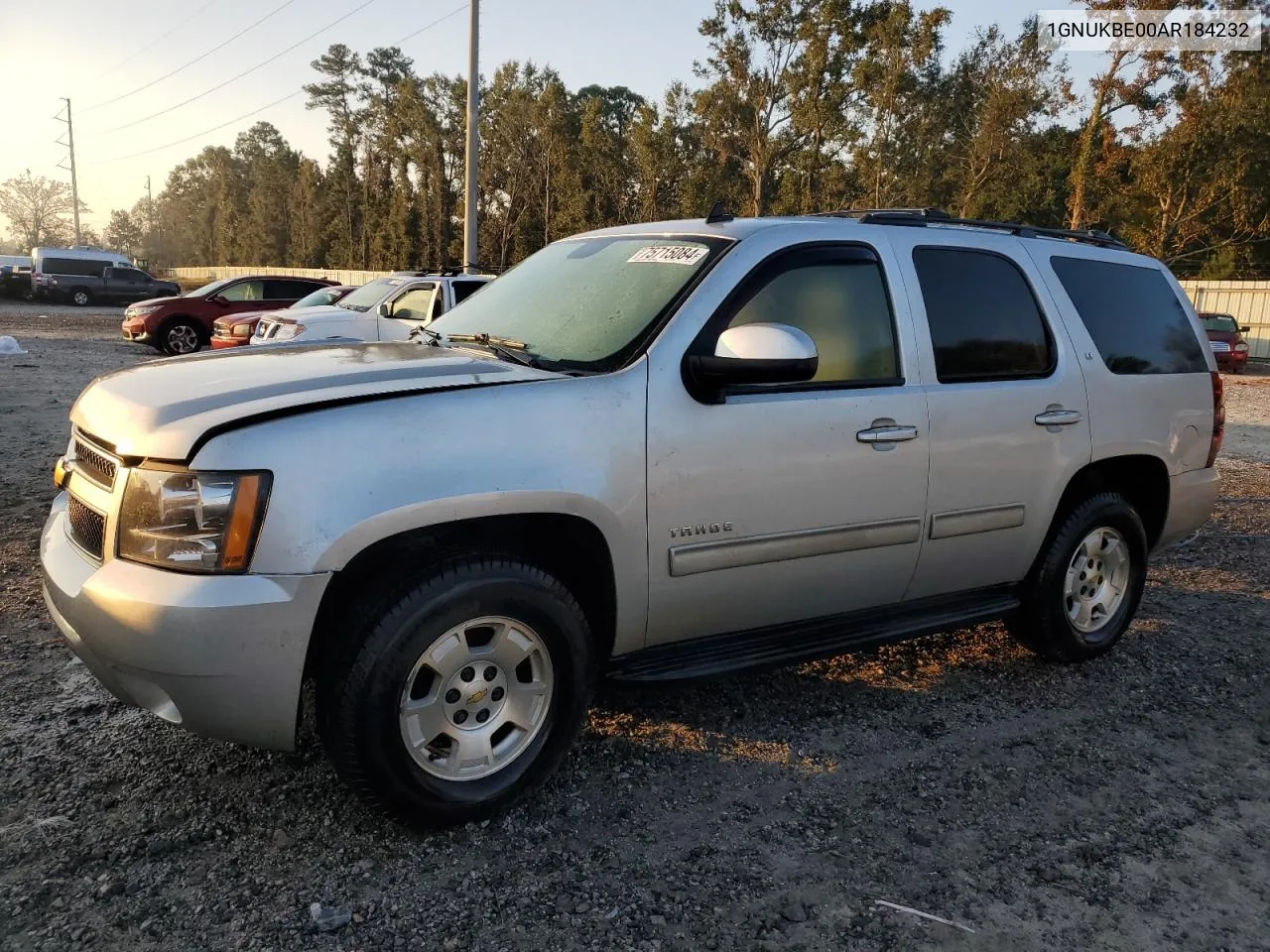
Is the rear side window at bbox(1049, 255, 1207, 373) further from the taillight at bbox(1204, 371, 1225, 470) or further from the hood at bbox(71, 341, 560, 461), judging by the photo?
the hood at bbox(71, 341, 560, 461)

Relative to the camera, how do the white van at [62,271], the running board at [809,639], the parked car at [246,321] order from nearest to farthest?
the running board at [809,639]
the parked car at [246,321]
the white van at [62,271]

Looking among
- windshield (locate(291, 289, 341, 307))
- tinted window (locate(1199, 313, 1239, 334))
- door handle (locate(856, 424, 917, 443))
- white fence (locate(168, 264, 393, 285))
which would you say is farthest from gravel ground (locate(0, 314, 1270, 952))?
white fence (locate(168, 264, 393, 285))

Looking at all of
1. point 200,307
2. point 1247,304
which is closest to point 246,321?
point 200,307

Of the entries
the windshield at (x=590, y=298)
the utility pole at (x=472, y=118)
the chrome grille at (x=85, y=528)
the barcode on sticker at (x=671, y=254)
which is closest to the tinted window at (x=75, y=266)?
the utility pole at (x=472, y=118)

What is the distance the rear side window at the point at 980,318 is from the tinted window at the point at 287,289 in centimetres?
1587

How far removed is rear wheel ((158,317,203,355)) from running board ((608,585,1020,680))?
15.8 m

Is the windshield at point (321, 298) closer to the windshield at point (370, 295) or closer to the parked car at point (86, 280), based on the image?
the windshield at point (370, 295)

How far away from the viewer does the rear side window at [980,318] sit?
3.72 metres

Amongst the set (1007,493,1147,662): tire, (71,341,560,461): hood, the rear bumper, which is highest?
(71,341,560,461): hood

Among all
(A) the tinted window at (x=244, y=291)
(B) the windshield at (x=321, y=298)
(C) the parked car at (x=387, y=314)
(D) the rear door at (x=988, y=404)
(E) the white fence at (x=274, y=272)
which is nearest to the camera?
(D) the rear door at (x=988, y=404)

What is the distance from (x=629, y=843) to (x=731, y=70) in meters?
34.5

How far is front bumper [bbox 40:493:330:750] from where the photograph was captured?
2.42 metres

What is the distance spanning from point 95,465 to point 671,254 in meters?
2.05

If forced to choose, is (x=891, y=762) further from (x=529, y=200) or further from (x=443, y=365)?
(x=529, y=200)
